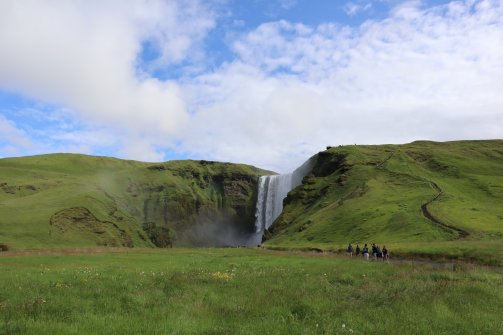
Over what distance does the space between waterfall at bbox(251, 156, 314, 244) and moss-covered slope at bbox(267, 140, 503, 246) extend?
12.2 m

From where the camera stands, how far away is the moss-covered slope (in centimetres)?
8112

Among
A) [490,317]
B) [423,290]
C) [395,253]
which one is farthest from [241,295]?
[395,253]

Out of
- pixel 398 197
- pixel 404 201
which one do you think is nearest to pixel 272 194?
pixel 398 197

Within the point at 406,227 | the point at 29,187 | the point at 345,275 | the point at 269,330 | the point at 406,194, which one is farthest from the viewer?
the point at 29,187

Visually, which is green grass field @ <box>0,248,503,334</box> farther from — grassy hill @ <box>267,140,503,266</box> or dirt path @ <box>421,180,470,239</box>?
dirt path @ <box>421,180,470,239</box>

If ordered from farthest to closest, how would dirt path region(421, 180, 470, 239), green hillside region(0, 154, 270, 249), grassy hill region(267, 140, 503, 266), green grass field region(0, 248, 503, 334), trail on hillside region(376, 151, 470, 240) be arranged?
green hillside region(0, 154, 270, 249)
grassy hill region(267, 140, 503, 266)
trail on hillside region(376, 151, 470, 240)
dirt path region(421, 180, 470, 239)
green grass field region(0, 248, 503, 334)

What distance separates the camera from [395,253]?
60375 mm

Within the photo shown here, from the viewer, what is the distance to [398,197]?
108438 millimetres

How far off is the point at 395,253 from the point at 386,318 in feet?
164

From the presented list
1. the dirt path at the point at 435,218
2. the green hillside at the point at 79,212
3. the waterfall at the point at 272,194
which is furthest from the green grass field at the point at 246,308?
the waterfall at the point at 272,194

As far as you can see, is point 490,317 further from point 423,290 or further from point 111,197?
Result: point 111,197

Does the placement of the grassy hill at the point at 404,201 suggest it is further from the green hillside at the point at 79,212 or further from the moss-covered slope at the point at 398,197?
the green hillside at the point at 79,212

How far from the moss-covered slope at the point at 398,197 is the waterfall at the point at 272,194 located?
12.2m

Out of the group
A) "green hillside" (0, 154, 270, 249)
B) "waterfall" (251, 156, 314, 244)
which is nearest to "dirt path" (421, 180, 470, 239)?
"waterfall" (251, 156, 314, 244)
